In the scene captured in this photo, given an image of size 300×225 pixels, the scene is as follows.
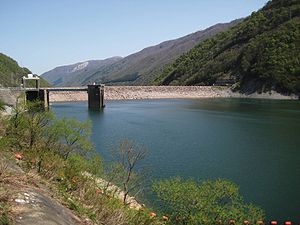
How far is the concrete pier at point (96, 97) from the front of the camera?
7690 centimetres

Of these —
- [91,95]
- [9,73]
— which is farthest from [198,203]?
[9,73]

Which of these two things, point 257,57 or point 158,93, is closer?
point 257,57

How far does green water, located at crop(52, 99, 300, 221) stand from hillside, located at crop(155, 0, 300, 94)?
48113 mm

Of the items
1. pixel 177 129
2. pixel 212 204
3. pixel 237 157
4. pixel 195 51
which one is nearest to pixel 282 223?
pixel 212 204

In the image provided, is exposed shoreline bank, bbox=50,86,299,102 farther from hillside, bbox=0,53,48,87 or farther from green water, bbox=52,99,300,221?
green water, bbox=52,99,300,221

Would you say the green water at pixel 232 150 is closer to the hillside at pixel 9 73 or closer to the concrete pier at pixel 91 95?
the concrete pier at pixel 91 95

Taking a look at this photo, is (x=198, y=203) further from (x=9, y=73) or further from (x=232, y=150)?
(x=9, y=73)

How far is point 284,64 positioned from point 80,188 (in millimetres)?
97387

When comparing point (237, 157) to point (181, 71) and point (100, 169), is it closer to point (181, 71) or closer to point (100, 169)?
point (100, 169)

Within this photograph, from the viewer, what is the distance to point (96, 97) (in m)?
78.7

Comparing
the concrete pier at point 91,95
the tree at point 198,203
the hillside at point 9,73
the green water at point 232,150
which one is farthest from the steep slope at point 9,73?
the tree at point 198,203

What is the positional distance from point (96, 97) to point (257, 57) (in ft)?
169

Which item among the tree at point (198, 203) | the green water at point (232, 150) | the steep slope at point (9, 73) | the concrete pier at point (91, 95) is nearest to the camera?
the tree at point (198, 203)

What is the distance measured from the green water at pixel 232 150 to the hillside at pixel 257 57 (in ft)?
Answer: 158
